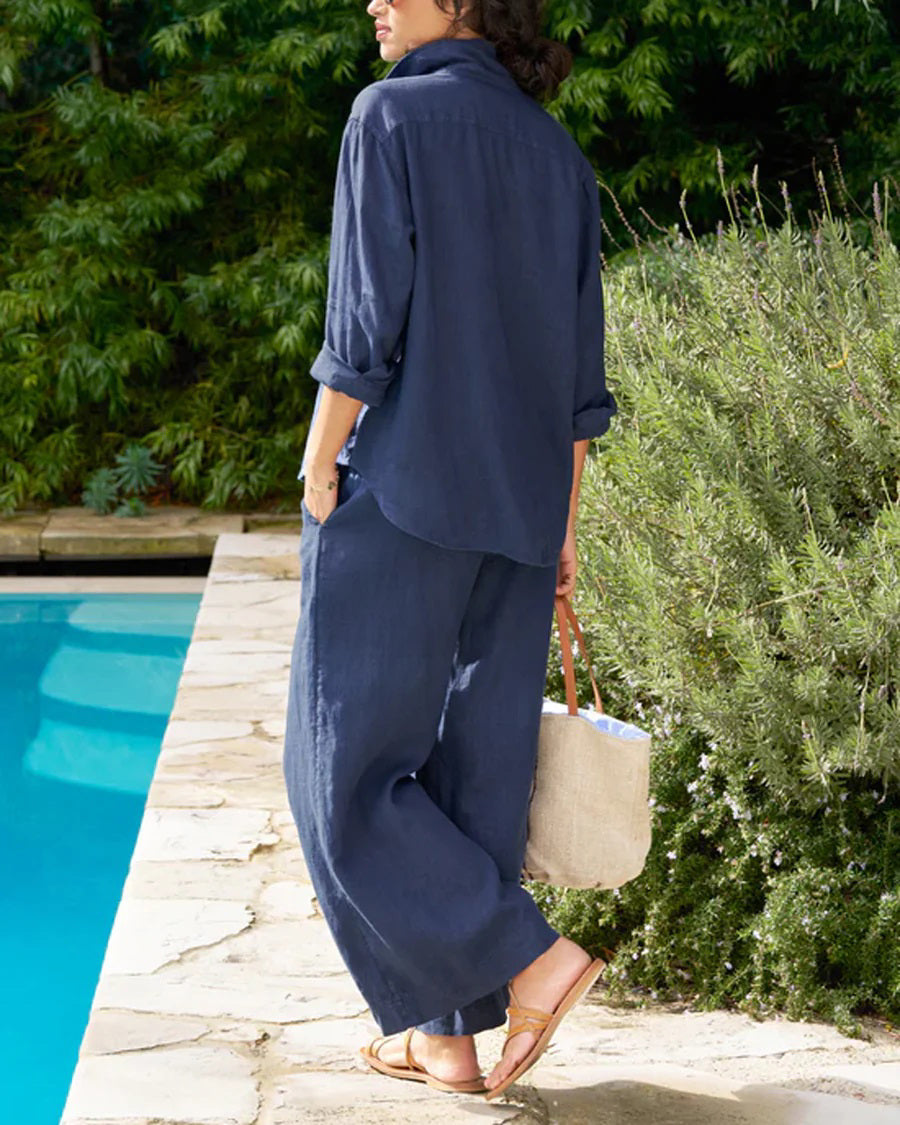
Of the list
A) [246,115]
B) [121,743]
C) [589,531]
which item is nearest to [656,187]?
[246,115]

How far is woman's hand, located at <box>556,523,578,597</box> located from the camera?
7.64 feet

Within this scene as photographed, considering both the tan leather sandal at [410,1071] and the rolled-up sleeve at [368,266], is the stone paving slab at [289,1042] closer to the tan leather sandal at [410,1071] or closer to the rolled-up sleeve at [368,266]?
the tan leather sandal at [410,1071]

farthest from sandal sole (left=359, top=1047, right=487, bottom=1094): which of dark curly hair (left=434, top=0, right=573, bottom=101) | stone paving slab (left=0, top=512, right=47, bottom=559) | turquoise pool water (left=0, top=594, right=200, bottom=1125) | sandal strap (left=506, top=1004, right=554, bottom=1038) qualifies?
stone paving slab (left=0, top=512, right=47, bottom=559)

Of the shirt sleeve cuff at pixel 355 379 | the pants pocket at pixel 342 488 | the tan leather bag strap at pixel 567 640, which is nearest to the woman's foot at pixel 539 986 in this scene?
the tan leather bag strap at pixel 567 640

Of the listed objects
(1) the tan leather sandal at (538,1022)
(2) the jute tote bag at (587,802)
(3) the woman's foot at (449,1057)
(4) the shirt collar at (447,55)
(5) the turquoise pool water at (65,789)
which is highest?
(4) the shirt collar at (447,55)

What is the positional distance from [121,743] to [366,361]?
3599 millimetres

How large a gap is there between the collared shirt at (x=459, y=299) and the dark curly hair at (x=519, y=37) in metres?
0.02

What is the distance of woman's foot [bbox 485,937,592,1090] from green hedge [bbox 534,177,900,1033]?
0.59 metres

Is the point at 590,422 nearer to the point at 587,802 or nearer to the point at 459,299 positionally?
the point at 459,299

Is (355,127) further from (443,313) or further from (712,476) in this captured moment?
(712,476)

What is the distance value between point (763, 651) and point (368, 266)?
1.10m

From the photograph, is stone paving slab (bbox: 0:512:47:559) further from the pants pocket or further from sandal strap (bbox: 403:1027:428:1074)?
the pants pocket

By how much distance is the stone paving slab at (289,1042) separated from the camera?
225 centimetres

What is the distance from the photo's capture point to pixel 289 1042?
2537 millimetres
